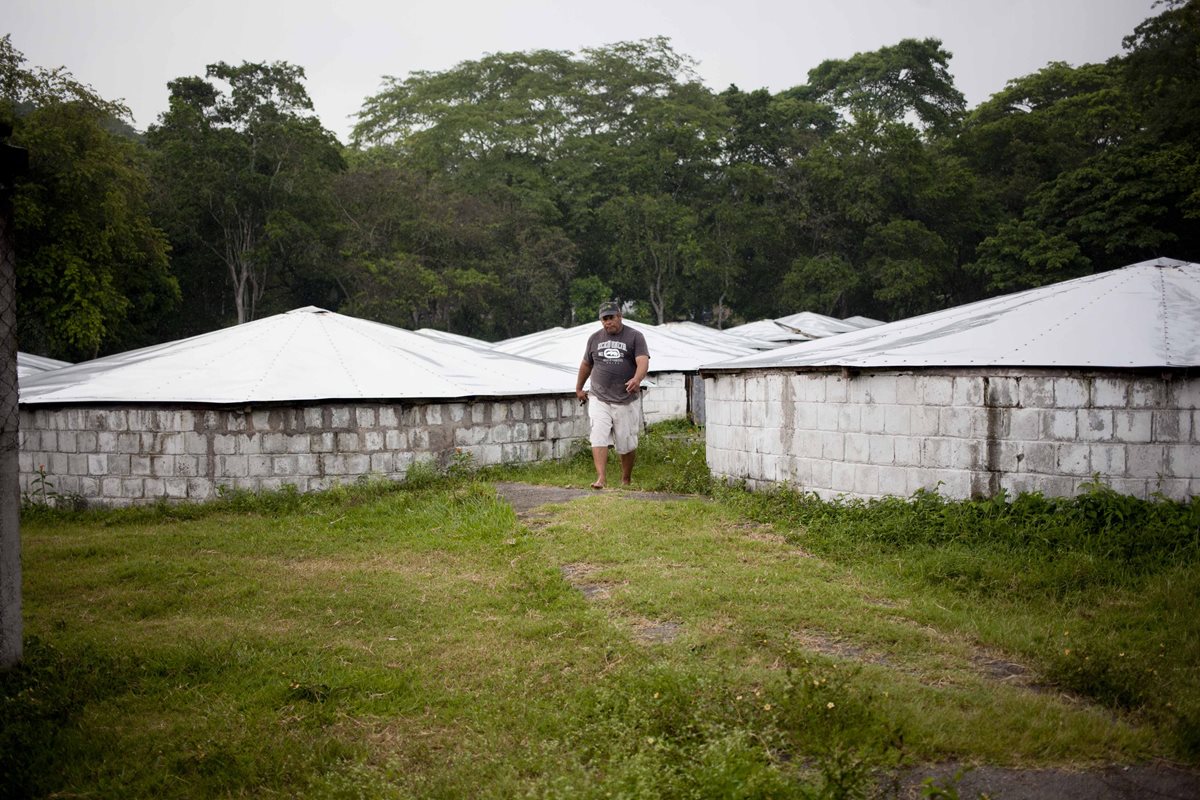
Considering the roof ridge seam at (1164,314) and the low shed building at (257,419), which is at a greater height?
the roof ridge seam at (1164,314)

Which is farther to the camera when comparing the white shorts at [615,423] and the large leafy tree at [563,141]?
the large leafy tree at [563,141]

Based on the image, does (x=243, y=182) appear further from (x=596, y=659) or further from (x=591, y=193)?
(x=596, y=659)

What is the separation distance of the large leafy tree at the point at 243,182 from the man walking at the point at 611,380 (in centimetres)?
2007

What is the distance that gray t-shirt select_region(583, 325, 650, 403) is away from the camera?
356 inches

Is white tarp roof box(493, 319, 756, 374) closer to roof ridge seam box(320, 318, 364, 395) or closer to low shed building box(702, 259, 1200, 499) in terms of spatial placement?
roof ridge seam box(320, 318, 364, 395)

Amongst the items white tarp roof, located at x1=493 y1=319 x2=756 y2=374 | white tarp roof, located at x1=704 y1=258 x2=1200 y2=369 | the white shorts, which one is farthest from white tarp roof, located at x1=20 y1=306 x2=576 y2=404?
white tarp roof, located at x1=493 y1=319 x2=756 y2=374

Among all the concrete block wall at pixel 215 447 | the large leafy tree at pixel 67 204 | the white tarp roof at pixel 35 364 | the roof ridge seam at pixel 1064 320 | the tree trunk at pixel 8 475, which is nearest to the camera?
the tree trunk at pixel 8 475

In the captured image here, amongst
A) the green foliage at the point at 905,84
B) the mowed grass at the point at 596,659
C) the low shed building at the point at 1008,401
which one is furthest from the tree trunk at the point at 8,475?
the green foliage at the point at 905,84

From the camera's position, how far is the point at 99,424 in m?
9.46

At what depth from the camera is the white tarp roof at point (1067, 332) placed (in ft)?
22.2

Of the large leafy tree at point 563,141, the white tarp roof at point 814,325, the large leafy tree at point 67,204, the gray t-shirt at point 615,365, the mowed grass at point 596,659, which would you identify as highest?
the large leafy tree at point 563,141

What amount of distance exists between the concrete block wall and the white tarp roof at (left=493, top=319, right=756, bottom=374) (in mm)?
7010

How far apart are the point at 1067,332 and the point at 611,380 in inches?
157

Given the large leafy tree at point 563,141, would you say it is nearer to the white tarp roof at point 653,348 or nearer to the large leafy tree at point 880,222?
the large leafy tree at point 880,222
